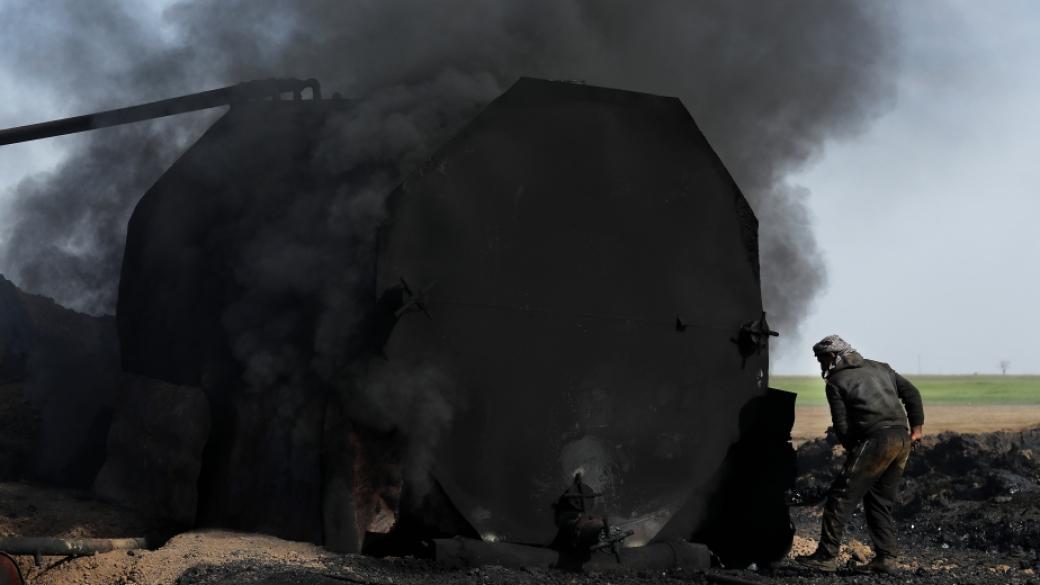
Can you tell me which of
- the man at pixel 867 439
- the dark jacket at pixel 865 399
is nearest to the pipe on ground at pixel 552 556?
the man at pixel 867 439

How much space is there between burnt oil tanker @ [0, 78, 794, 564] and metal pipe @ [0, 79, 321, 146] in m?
0.77

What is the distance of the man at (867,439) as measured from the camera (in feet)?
23.4

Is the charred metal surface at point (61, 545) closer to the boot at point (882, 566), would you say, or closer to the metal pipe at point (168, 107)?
the metal pipe at point (168, 107)

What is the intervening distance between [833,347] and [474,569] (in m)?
2.81

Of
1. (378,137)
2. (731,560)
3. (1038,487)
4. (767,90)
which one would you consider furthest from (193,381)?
(1038,487)

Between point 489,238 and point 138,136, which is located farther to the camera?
point 138,136

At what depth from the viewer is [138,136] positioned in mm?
10758

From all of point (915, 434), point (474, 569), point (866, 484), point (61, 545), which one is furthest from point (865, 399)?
point (61, 545)

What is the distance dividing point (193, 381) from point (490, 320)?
233 centimetres

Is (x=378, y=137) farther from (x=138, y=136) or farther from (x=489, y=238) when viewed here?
(x=138, y=136)

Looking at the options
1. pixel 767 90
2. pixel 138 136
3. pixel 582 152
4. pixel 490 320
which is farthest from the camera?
pixel 138 136

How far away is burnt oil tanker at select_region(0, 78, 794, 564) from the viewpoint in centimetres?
625

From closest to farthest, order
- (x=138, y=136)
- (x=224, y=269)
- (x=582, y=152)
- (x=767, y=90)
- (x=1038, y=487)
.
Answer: (x=582, y=152) < (x=224, y=269) < (x=767, y=90) < (x=138, y=136) < (x=1038, y=487)

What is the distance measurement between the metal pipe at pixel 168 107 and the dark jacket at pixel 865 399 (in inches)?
157
